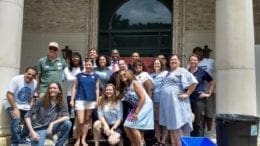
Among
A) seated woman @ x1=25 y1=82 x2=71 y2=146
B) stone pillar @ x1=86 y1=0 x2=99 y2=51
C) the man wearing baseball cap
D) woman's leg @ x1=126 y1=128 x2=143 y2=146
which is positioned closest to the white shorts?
the man wearing baseball cap

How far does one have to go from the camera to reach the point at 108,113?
7.80m

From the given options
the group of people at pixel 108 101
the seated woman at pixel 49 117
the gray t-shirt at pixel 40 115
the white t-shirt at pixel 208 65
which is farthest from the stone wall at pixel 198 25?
the gray t-shirt at pixel 40 115

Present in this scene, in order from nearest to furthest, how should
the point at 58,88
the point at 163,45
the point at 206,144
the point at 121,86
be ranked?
the point at 206,144
the point at 58,88
the point at 121,86
the point at 163,45

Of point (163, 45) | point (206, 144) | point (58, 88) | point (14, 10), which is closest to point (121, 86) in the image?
point (58, 88)

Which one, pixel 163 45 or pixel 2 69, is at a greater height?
pixel 163 45

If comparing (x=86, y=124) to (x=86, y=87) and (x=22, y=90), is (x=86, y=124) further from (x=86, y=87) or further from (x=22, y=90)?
(x=22, y=90)

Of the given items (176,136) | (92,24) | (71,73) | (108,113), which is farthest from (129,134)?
(92,24)

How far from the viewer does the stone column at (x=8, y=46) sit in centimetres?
890

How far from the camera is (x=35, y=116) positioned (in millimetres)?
7281

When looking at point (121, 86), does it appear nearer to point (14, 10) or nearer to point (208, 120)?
point (208, 120)

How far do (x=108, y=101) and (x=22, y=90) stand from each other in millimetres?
1692

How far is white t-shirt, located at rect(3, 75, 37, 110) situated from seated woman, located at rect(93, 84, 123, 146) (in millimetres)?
1379

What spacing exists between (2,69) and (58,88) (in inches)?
90.9

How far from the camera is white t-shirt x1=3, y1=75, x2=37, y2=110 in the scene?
26.2 ft
